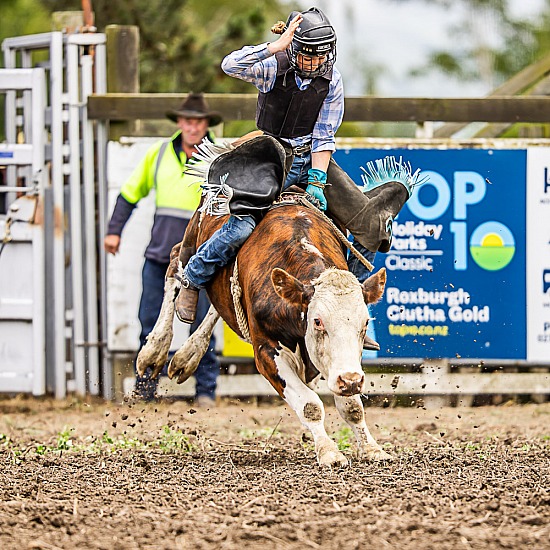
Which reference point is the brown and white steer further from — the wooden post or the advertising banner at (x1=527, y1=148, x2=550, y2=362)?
the advertising banner at (x1=527, y1=148, x2=550, y2=362)

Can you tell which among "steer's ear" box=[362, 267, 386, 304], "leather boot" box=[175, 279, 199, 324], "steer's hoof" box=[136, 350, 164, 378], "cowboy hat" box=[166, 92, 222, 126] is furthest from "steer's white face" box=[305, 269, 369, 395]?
"cowboy hat" box=[166, 92, 222, 126]

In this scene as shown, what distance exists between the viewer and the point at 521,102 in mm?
9773

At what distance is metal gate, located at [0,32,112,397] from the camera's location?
32.0 ft

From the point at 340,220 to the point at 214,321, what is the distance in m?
1.27

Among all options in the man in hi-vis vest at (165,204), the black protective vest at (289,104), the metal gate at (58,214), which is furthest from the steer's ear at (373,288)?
the metal gate at (58,214)

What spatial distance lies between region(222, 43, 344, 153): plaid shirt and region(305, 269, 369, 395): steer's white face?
3.77 feet

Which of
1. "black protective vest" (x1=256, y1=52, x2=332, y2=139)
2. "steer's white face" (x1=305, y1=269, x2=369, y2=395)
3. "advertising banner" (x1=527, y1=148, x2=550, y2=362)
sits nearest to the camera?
"steer's white face" (x1=305, y1=269, x2=369, y2=395)

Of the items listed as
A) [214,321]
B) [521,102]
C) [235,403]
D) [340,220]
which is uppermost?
[521,102]

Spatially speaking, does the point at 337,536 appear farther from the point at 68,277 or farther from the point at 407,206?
the point at 68,277

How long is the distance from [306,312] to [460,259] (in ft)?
12.2

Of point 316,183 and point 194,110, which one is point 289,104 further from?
point 194,110

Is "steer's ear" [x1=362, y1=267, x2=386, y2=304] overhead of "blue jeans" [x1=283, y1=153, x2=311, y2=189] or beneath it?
beneath

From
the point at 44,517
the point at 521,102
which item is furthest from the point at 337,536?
the point at 521,102

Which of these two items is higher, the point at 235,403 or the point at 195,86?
the point at 195,86
